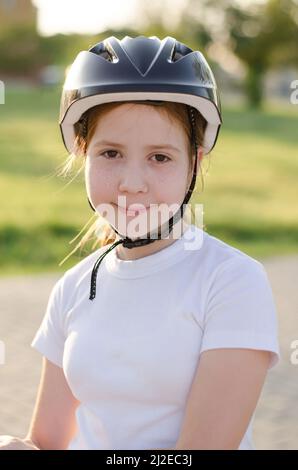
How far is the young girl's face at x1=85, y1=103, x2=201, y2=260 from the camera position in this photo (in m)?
2.28

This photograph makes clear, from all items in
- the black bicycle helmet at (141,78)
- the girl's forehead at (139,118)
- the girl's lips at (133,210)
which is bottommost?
the girl's lips at (133,210)

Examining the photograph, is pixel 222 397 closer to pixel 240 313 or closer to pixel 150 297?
pixel 240 313

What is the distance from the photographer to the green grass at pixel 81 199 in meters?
11.2

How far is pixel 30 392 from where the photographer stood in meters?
5.86

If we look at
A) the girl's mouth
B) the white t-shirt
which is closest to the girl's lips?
the girl's mouth

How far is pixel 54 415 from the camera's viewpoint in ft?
8.31

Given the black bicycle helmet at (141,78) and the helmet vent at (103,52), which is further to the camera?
the helmet vent at (103,52)

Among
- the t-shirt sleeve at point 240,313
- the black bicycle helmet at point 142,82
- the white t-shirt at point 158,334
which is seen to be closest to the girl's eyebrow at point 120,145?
the black bicycle helmet at point 142,82

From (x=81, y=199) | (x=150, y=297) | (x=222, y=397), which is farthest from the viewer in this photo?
(x=81, y=199)

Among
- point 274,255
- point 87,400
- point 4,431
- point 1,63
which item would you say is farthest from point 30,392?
point 1,63

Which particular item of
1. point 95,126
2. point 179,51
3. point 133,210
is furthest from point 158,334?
point 179,51

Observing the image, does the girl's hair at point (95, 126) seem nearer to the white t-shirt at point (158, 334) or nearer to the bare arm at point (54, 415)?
the white t-shirt at point (158, 334)

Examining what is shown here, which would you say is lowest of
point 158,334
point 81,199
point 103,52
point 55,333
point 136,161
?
point 81,199

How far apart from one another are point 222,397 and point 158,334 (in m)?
0.23
